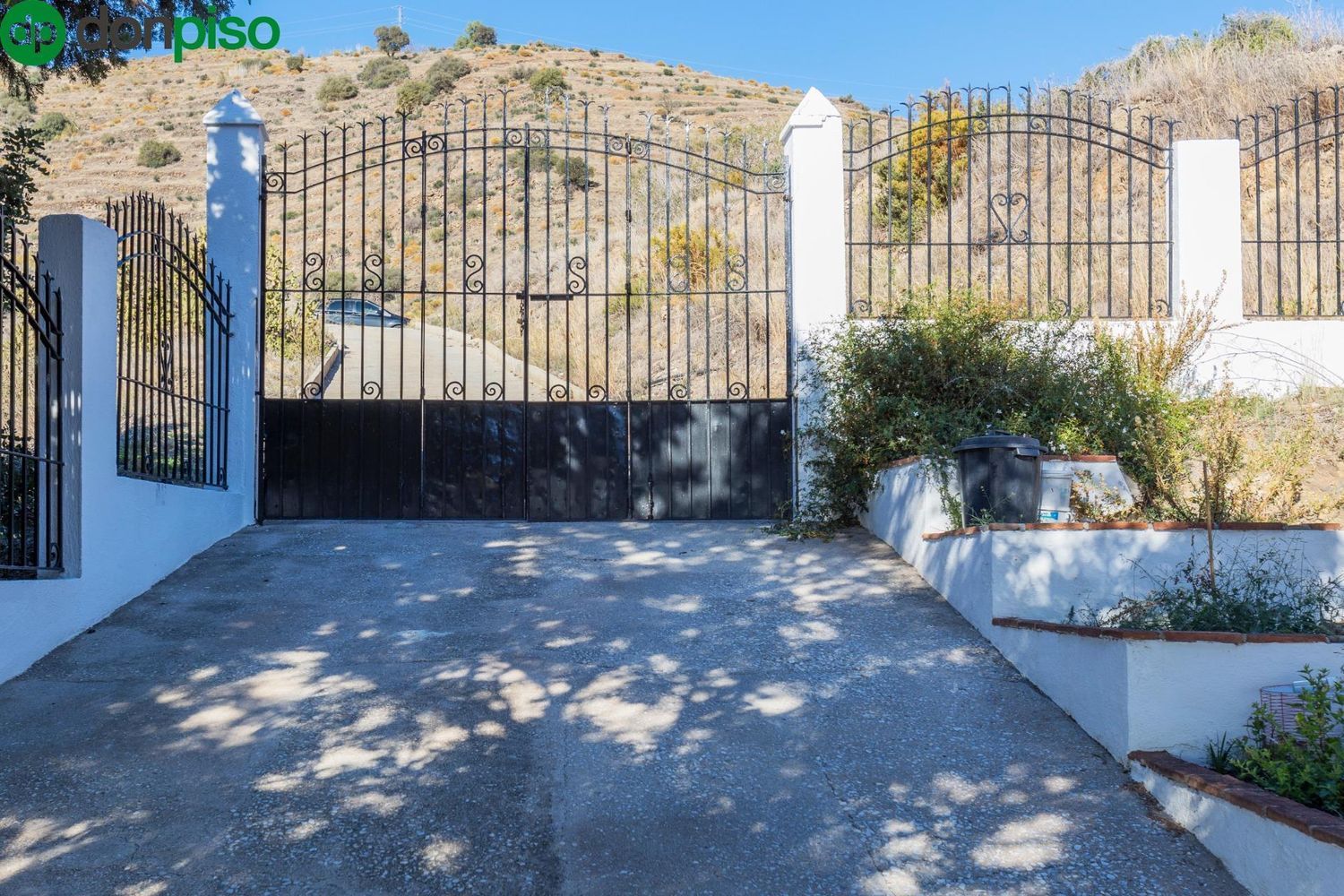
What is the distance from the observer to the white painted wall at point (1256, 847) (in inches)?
129

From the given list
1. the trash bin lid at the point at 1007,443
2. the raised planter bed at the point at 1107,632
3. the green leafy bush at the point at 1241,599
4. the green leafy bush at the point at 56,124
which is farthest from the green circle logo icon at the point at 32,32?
the green leafy bush at the point at 56,124

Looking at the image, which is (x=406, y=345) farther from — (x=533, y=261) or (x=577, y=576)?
(x=577, y=576)

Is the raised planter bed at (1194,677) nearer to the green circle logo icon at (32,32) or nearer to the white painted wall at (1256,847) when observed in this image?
the white painted wall at (1256,847)

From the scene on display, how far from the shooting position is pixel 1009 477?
6.32m

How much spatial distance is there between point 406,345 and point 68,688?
14655 millimetres

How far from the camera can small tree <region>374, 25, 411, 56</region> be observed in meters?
55.4

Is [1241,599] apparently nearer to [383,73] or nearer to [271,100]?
[271,100]

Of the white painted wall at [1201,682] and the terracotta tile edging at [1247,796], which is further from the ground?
the white painted wall at [1201,682]

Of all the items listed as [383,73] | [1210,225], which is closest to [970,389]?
[1210,225]

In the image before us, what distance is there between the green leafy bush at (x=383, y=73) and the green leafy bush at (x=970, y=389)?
145ft

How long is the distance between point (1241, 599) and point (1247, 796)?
157 centimetres

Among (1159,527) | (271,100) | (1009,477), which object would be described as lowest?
(1159,527)

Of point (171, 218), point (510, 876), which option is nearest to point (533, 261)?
point (171, 218)

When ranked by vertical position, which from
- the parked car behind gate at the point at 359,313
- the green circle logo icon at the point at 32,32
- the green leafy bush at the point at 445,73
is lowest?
the parked car behind gate at the point at 359,313
